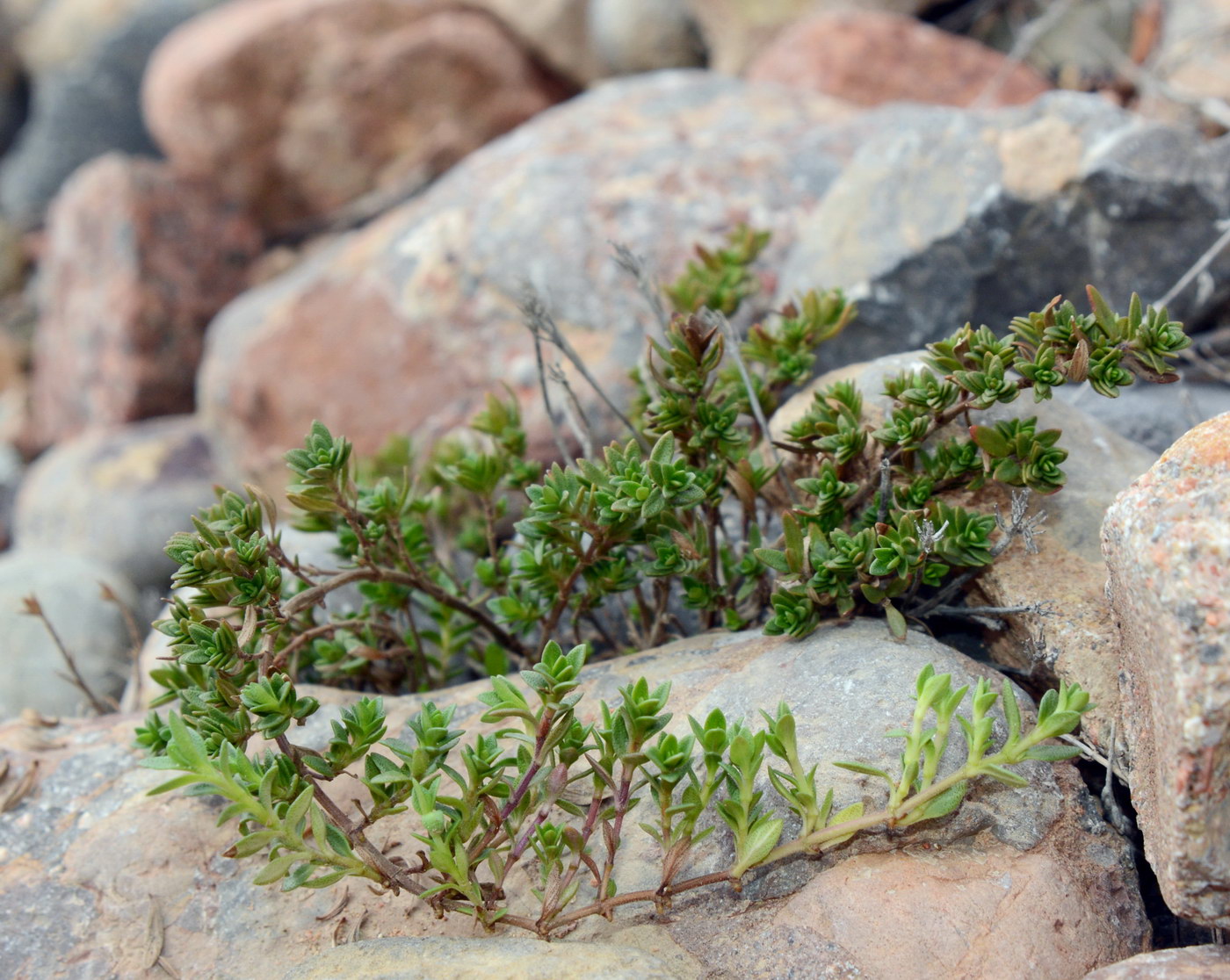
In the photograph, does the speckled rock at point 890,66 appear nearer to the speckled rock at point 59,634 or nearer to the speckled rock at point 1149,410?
the speckled rock at point 1149,410

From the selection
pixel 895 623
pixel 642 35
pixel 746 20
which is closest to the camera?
pixel 895 623

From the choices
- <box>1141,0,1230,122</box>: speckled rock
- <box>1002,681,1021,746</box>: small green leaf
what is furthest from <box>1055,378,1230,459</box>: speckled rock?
<box>1141,0,1230,122</box>: speckled rock

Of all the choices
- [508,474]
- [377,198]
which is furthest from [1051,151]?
[377,198]

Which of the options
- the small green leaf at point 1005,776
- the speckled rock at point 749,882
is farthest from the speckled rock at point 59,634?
the small green leaf at point 1005,776

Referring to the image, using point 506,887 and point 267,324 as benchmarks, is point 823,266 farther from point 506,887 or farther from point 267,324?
point 267,324

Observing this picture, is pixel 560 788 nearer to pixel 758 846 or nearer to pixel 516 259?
pixel 758 846

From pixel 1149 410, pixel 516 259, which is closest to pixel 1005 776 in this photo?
pixel 1149 410

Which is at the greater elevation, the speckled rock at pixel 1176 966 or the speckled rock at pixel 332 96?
the speckled rock at pixel 332 96
